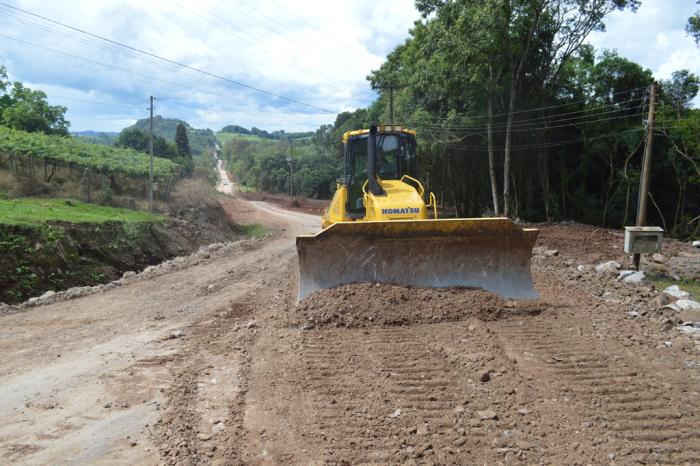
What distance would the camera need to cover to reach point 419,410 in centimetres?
394

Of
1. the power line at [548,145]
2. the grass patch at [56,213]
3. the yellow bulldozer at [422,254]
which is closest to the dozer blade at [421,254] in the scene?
the yellow bulldozer at [422,254]

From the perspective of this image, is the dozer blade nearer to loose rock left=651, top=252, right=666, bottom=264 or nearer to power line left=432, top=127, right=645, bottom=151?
loose rock left=651, top=252, right=666, bottom=264

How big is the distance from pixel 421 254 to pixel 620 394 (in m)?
3.04

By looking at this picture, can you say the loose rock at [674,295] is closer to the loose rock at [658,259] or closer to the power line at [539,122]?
the loose rock at [658,259]

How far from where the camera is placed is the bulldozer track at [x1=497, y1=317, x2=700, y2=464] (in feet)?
11.1

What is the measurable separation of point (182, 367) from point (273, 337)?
112cm

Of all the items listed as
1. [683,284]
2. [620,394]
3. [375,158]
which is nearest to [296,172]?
[375,158]

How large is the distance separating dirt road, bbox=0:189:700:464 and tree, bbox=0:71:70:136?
30916 millimetres

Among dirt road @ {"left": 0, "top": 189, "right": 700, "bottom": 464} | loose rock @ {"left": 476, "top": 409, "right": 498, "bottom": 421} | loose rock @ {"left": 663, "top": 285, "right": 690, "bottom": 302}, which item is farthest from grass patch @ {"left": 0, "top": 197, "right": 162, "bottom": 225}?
loose rock @ {"left": 663, "top": 285, "right": 690, "bottom": 302}

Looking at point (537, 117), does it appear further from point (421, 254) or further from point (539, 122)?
point (421, 254)

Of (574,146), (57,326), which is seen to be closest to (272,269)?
(57,326)

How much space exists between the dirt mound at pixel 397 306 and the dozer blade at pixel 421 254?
0.59ft

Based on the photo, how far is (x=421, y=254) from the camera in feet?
21.9

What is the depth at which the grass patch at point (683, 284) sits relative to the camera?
906cm
